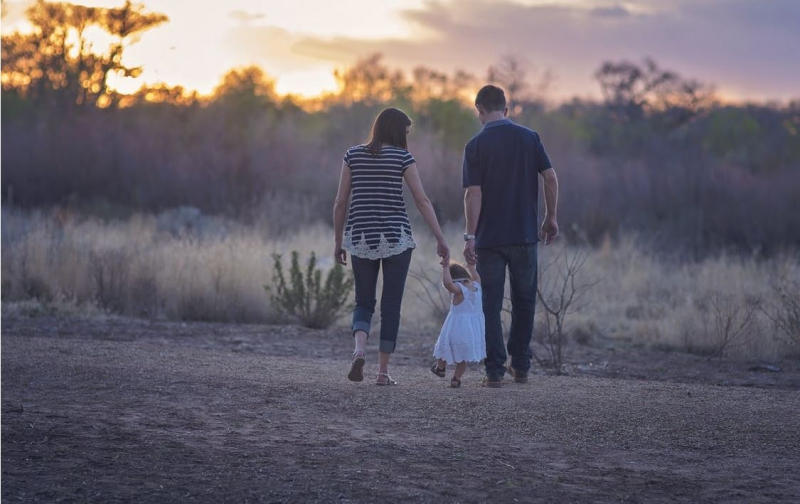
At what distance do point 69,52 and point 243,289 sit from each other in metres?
17.9

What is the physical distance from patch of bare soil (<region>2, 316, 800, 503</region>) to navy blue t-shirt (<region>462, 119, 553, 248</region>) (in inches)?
42.0

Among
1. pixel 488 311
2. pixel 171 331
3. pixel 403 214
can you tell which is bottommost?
pixel 171 331

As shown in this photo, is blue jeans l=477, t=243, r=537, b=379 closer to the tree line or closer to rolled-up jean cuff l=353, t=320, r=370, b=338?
rolled-up jean cuff l=353, t=320, r=370, b=338

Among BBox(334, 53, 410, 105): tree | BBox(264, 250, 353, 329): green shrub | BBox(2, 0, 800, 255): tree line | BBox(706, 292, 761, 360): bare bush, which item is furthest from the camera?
BBox(334, 53, 410, 105): tree

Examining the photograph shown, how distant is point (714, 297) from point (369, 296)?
27.4 ft

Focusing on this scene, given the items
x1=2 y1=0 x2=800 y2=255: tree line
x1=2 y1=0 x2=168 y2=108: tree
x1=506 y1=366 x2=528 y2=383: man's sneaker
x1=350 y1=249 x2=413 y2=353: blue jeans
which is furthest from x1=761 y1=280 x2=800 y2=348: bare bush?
x1=2 y1=0 x2=168 y2=108: tree

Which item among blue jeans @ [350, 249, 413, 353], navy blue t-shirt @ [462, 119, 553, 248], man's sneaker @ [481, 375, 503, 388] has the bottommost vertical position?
man's sneaker @ [481, 375, 503, 388]

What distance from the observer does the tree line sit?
79.2 ft

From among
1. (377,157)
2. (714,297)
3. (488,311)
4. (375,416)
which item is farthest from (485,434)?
(714,297)

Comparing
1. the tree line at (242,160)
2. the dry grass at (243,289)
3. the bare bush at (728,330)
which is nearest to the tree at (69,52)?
the tree line at (242,160)

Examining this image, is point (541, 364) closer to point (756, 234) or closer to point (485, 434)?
point (485, 434)

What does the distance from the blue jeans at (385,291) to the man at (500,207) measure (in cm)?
50

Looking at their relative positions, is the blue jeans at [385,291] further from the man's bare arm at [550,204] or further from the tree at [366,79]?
the tree at [366,79]

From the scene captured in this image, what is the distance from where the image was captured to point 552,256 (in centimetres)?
1745
